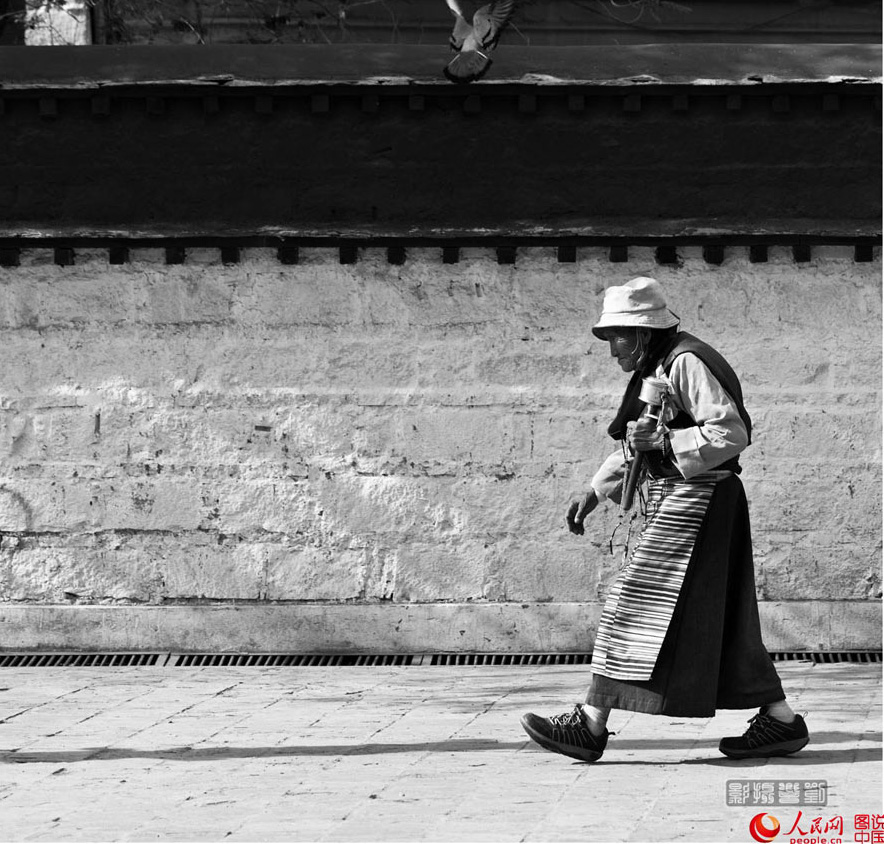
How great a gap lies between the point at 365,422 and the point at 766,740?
360 cm

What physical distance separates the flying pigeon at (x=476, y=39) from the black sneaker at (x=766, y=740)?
4.19m

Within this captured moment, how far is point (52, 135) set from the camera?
8.60 m

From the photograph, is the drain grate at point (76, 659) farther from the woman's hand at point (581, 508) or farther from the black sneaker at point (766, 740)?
the black sneaker at point (766, 740)

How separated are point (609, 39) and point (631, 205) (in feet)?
18.3

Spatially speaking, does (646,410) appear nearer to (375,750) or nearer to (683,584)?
(683,584)

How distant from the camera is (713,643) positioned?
5.46 m

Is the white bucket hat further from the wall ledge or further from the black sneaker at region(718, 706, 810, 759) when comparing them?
the wall ledge

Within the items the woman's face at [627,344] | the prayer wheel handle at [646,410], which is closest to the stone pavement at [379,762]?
the prayer wheel handle at [646,410]

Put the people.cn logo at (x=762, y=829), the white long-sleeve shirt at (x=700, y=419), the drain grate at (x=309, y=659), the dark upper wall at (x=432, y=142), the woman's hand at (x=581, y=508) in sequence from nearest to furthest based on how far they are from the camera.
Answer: the people.cn logo at (x=762, y=829), the white long-sleeve shirt at (x=700, y=419), the woman's hand at (x=581, y=508), the drain grate at (x=309, y=659), the dark upper wall at (x=432, y=142)

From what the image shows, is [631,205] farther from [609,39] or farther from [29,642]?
[609,39]

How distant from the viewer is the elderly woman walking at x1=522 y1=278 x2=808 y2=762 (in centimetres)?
541

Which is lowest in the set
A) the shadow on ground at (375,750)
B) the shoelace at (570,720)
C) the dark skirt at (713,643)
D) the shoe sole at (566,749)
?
the shadow on ground at (375,750)

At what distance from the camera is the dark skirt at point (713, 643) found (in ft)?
17.7

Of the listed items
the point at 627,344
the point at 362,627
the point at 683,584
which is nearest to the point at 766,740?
the point at 683,584
